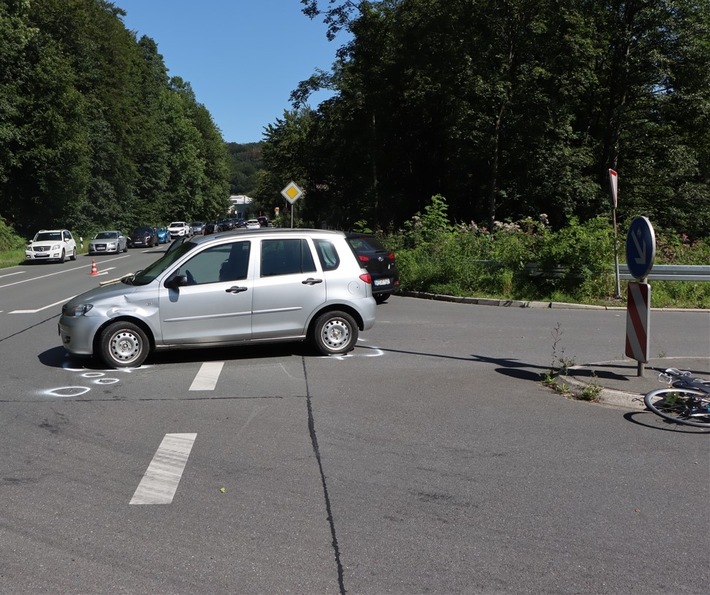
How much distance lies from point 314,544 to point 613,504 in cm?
205

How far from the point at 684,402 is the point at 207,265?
19.3 feet

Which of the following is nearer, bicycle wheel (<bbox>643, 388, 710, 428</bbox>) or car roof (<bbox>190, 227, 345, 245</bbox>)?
bicycle wheel (<bbox>643, 388, 710, 428</bbox>)

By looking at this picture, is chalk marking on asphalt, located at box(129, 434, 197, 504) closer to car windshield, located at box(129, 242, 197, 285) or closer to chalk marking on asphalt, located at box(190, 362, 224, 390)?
chalk marking on asphalt, located at box(190, 362, 224, 390)

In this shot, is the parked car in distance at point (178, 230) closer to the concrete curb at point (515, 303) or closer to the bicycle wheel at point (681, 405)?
the concrete curb at point (515, 303)

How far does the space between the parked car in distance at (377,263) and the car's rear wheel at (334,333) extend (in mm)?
6025

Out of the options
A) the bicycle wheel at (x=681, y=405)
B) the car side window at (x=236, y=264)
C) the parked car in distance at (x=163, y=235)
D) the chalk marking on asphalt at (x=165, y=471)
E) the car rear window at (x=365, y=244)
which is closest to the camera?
the chalk marking on asphalt at (x=165, y=471)

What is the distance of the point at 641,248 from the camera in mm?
7594

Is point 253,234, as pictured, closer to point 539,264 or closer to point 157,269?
point 157,269

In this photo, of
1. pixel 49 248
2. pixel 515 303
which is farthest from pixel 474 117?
pixel 49 248

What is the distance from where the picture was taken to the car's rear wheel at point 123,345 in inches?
341

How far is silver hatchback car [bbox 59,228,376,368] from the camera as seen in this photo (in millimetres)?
8688

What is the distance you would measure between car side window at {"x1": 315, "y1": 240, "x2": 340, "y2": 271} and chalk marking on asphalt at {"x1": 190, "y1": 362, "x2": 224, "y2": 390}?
196 cm

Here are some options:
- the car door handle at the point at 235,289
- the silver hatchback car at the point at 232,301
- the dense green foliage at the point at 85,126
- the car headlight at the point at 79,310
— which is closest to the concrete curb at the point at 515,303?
the silver hatchback car at the point at 232,301

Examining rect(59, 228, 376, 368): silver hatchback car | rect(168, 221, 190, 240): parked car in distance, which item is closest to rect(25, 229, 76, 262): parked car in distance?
rect(59, 228, 376, 368): silver hatchback car
